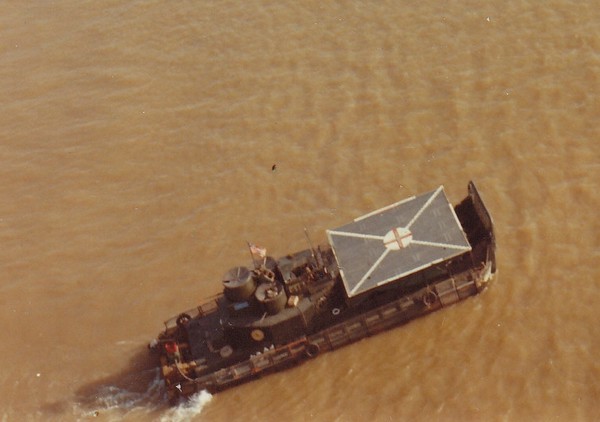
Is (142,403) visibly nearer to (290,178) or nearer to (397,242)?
(397,242)

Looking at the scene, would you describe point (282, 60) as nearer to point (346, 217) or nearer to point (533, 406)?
point (346, 217)

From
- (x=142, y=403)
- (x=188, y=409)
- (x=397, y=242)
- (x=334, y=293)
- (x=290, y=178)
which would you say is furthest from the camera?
(x=290, y=178)

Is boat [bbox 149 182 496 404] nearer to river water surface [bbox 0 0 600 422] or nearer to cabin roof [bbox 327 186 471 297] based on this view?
cabin roof [bbox 327 186 471 297]

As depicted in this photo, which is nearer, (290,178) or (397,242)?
(397,242)

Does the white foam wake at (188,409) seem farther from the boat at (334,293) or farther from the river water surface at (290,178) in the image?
the boat at (334,293)

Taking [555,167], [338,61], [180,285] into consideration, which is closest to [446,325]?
[555,167]

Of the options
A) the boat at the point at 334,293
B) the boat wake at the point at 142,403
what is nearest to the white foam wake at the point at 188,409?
the boat wake at the point at 142,403

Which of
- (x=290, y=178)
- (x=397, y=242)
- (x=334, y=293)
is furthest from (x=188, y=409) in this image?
(x=290, y=178)
